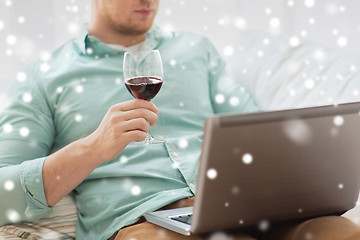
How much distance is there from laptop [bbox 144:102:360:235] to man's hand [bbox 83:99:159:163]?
268mm

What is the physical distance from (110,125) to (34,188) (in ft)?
1.00

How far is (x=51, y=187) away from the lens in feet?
4.66

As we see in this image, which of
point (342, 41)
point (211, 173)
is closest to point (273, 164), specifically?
point (211, 173)

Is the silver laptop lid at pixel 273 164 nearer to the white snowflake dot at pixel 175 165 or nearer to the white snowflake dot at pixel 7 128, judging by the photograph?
the white snowflake dot at pixel 175 165

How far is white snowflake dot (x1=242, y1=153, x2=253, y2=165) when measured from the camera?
3.27 feet

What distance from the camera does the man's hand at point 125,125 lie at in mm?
1297

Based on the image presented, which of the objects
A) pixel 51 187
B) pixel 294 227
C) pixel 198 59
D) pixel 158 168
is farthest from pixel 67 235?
pixel 198 59

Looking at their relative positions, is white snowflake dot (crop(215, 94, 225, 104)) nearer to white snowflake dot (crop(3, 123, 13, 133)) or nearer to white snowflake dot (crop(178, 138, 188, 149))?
white snowflake dot (crop(178, 138, 188, 149))

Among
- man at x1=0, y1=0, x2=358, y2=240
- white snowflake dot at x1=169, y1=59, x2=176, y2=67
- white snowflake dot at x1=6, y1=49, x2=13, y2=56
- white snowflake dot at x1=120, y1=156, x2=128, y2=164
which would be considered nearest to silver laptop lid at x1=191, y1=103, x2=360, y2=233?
man at x1=0, y1=0, x2=358, y2=240

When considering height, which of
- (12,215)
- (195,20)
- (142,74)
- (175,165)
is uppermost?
(142,74)

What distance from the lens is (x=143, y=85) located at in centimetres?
134

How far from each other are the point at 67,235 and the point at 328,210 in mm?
751

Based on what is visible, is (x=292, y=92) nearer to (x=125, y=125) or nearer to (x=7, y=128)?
(x=125, y=125)

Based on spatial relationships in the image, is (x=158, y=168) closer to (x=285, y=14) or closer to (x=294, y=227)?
(x=294, y=227)
